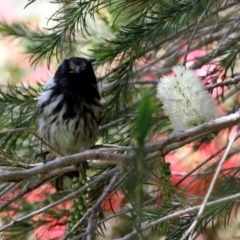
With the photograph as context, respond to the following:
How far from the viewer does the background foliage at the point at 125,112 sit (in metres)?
1.26

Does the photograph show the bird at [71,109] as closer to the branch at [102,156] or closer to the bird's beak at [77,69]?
the bird's beak at [77,69]

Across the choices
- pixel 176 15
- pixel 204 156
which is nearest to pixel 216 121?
pixel 176 15

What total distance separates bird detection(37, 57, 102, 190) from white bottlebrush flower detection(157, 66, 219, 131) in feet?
2.66

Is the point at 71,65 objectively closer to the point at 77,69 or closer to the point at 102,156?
the point at 77,69

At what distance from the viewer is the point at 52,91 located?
2049 mm

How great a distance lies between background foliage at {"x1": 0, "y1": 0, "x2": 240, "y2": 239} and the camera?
126cm

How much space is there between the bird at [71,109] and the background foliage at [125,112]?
0.15 ft

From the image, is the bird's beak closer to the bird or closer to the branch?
the bird

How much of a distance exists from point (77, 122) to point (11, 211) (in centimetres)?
37

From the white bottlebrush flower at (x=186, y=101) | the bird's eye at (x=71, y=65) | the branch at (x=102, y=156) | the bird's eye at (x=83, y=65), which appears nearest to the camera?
the branch at (x=102, y=156)

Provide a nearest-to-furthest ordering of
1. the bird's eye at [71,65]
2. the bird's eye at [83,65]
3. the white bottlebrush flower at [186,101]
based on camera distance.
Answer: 1. the white bottlebrush flower at [186,101]
2. the bird's eye at [83,65]
3. the bird's eye at [71,65]

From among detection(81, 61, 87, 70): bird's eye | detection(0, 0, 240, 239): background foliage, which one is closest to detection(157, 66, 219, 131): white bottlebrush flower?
detection(0, 0, 240, 239): background foliage

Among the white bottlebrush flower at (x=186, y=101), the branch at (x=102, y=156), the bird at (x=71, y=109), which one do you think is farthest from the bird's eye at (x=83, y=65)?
the branch at (x=102, y=156)

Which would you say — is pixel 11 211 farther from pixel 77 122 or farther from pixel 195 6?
pixel 195 6
